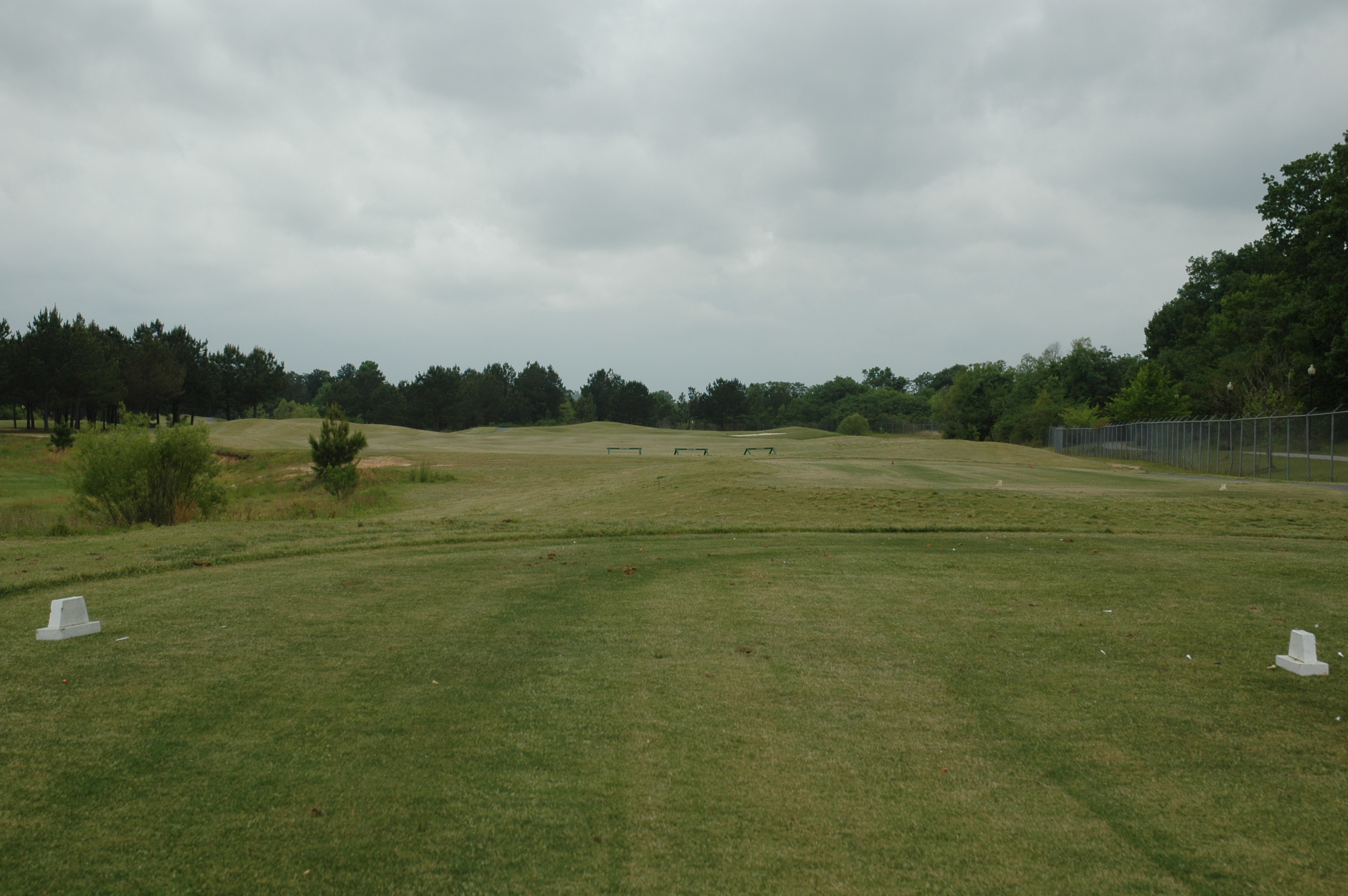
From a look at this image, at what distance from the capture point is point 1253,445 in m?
31.7

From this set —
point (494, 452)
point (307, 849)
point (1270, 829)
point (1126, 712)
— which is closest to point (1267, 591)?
point (1126, 712)

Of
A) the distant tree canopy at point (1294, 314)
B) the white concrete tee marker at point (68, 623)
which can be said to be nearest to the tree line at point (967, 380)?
the distant tree canopy at point (1294, 314)

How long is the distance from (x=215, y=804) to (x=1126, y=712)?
16.7 feet

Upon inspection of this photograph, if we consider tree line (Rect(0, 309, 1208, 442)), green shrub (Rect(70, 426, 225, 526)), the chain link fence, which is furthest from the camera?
tree line (Rect(0, 309, 1208, 442))

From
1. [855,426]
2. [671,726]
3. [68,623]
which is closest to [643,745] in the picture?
[671,726]

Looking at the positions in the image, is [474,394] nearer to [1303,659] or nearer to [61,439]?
[61,439]

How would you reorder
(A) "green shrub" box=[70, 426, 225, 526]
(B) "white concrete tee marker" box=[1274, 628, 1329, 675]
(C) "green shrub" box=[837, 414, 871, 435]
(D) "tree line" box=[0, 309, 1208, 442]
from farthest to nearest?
(C) "green shrub" box=[837, 414, 871, 435] → (D) "tree line" box=[0, 309, 1208, 442] → (A) "green shrub" box=[70, 426, 225, 526] → (B) "white concrete tee marker" box=[1274, 628, 1329, 675]

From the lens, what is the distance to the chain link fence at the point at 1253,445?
88.8 ft

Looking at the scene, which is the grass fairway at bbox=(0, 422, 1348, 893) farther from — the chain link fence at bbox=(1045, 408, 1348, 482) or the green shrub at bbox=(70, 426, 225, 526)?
the chain link fence at bbox=(1045, 408, 1348, 482)

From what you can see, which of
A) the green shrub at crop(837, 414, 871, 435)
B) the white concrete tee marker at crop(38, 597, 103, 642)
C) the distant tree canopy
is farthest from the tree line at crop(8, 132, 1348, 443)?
the white concrete tee marker at crop(38, 597, 103, 642)

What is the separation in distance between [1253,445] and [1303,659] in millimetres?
31600

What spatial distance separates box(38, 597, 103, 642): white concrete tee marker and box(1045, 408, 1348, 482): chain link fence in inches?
1240

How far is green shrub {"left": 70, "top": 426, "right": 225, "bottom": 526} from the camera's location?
17469 millimetres

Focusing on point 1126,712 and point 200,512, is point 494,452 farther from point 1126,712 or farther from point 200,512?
point 1126,712
